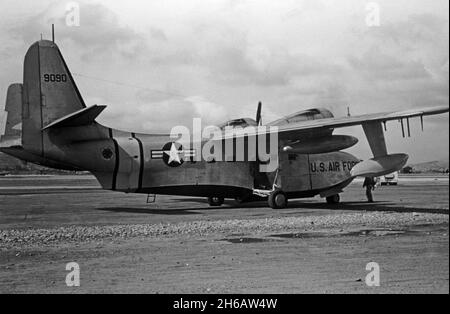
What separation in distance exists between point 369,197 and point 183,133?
1054 cm

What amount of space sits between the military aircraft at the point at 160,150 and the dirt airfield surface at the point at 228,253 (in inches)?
120

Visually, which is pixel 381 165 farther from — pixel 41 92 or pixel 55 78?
pixel 41 92

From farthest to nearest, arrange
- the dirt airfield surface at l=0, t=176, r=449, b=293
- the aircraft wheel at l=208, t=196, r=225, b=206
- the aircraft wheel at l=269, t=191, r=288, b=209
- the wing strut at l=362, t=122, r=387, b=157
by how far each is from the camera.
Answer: the aircraft wheel at l=208, t=196, r=225, b=206, the aircraft wheel at l=269, t=191, r=288, b=209, the wing strut at l=362, t=122, r=387, b=157, the dirt airfield surface at l=0, t=176, r=449, b=293

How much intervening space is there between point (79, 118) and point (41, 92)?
72.3 inches

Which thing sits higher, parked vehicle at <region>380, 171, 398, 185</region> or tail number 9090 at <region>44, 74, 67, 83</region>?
tail number 9090 at <region>44, 74, 67, 83</region>

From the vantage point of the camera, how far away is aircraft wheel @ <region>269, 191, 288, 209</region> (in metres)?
23.5

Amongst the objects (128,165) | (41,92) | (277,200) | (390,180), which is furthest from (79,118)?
(390,180)

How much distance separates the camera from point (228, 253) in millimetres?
11219

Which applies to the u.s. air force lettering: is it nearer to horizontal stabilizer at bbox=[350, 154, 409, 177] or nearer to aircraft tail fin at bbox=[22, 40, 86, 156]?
aircraft tail fin at bbox=[22, 40, 86, 156]

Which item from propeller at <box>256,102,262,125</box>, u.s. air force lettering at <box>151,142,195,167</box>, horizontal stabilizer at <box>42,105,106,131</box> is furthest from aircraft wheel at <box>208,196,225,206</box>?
horizontal stabilizer at <box>42,105,106,131</box>

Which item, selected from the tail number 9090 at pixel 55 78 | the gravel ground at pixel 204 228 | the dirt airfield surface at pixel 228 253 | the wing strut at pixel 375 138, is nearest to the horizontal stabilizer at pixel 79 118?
the tail number 9090 at pixel 55 78

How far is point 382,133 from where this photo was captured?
20000 mm

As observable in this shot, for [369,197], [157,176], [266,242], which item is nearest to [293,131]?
[157,176]
